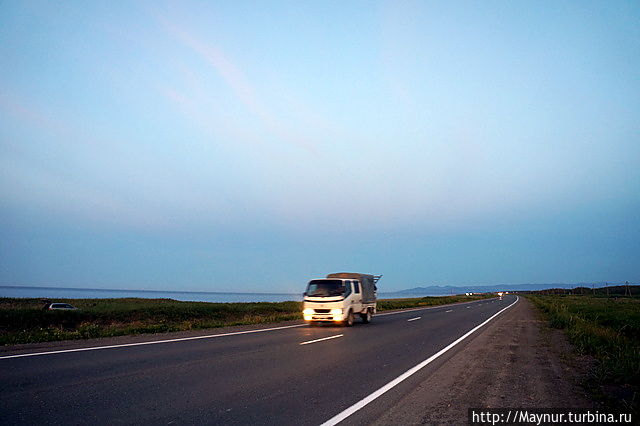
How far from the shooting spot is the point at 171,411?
5969 mm

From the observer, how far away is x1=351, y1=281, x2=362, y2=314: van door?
2144 centimetres

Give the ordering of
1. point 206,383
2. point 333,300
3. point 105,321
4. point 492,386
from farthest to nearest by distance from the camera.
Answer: point 105,321, point 333,300, point 492,386, point 206,383

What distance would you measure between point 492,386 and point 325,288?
1296 centimetres

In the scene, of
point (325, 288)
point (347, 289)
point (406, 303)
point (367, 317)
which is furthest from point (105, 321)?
point (406, 303)

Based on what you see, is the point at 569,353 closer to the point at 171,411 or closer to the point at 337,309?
the point at 337,309

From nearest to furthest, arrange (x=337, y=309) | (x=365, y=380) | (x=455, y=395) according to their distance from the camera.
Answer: (x=455, y=395) < (x=365, y=380) < (x=337, y=309)

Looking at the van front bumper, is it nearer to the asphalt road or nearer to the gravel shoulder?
the asphalt road

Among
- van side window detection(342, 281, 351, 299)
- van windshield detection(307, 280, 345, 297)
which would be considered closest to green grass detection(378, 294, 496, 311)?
van side window detection(342, 281, 351, 299)

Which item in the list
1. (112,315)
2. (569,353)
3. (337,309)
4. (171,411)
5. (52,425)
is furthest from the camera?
(112,315)

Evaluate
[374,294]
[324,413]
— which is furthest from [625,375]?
[374,294]

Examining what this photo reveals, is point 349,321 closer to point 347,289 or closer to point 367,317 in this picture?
point 347,289

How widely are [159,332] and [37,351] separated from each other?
254 inches

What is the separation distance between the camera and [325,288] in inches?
812

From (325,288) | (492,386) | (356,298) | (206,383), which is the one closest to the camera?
(206,383)
